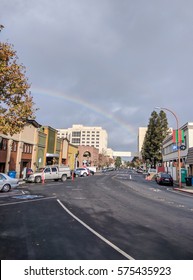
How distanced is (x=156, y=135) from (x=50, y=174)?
4637 centimetres

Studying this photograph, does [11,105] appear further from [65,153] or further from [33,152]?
[65,153]

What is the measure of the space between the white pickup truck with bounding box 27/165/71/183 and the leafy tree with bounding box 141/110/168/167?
42.3 m

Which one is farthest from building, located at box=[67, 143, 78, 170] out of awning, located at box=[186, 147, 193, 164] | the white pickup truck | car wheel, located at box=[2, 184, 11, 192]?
car wheel, located at box=[2, 184, 11, 192]

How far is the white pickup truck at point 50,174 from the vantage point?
29.2 metres

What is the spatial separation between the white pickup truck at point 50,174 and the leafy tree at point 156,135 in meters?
42.3

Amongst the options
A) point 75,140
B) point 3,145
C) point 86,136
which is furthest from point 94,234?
point 86,136

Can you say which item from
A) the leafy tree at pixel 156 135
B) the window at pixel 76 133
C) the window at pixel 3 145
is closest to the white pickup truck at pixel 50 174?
the window at pixel 3 145

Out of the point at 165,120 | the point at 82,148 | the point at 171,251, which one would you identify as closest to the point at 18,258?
the point at 171,251

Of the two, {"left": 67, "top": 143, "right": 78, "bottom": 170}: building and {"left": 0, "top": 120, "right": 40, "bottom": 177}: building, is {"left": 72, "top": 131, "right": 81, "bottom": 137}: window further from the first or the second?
{"left": 0, "top": 120, "right": 40, "bottom": 177}: building

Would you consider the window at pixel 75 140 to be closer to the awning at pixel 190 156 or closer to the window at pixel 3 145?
the awning at pixel 190 156

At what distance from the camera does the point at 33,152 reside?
40594 mm

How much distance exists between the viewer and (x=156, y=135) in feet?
233

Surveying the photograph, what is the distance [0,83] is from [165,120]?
62963mm
